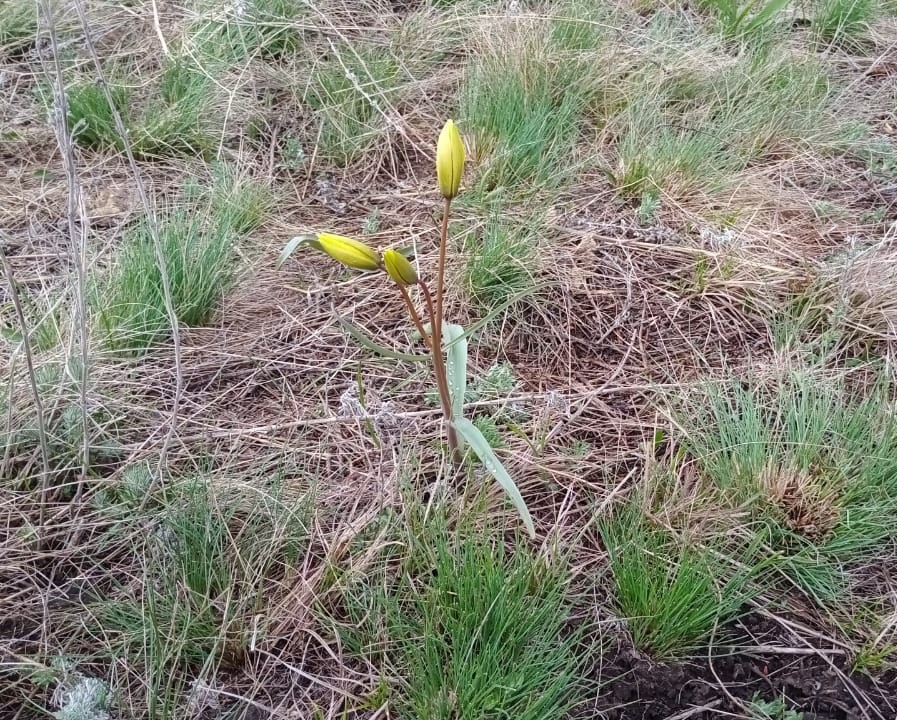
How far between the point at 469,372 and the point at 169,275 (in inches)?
26.9

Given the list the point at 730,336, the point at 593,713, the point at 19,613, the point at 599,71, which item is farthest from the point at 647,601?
the point at 599,71

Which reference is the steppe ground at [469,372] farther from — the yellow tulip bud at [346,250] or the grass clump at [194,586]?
the yellow tulip bud at [346,250]

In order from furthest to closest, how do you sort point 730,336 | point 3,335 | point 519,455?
1. point 730,336
2. point 3,335
3. point 519,455

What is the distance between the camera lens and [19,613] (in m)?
1.12

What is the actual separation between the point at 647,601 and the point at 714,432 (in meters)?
0.42

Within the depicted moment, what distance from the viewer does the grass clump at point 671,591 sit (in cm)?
108

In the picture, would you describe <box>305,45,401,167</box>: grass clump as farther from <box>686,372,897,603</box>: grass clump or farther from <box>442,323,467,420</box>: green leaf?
<box>686,372,897,603</box>: grass clump

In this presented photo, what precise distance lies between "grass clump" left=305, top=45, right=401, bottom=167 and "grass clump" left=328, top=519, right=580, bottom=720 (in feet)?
4.40

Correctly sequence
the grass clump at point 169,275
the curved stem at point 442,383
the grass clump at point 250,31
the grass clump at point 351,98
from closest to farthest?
1. the curved stem at point 442,383
2. the grass clump at point 169,275
3. the grass clump at point 351,98
4. the grass clump at point 250,31

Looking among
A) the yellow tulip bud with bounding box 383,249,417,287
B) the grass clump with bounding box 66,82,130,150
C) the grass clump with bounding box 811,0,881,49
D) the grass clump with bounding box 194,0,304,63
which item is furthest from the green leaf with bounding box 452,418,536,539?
the grass clump with bounding box 811,0,881,49

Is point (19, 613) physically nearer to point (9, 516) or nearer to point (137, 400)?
point (9, 516)

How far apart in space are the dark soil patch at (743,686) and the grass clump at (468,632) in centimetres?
8

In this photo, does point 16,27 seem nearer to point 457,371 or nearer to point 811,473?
point 457,371

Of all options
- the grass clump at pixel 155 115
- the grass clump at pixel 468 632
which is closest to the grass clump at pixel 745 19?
the grass clump at pixel 155 115
